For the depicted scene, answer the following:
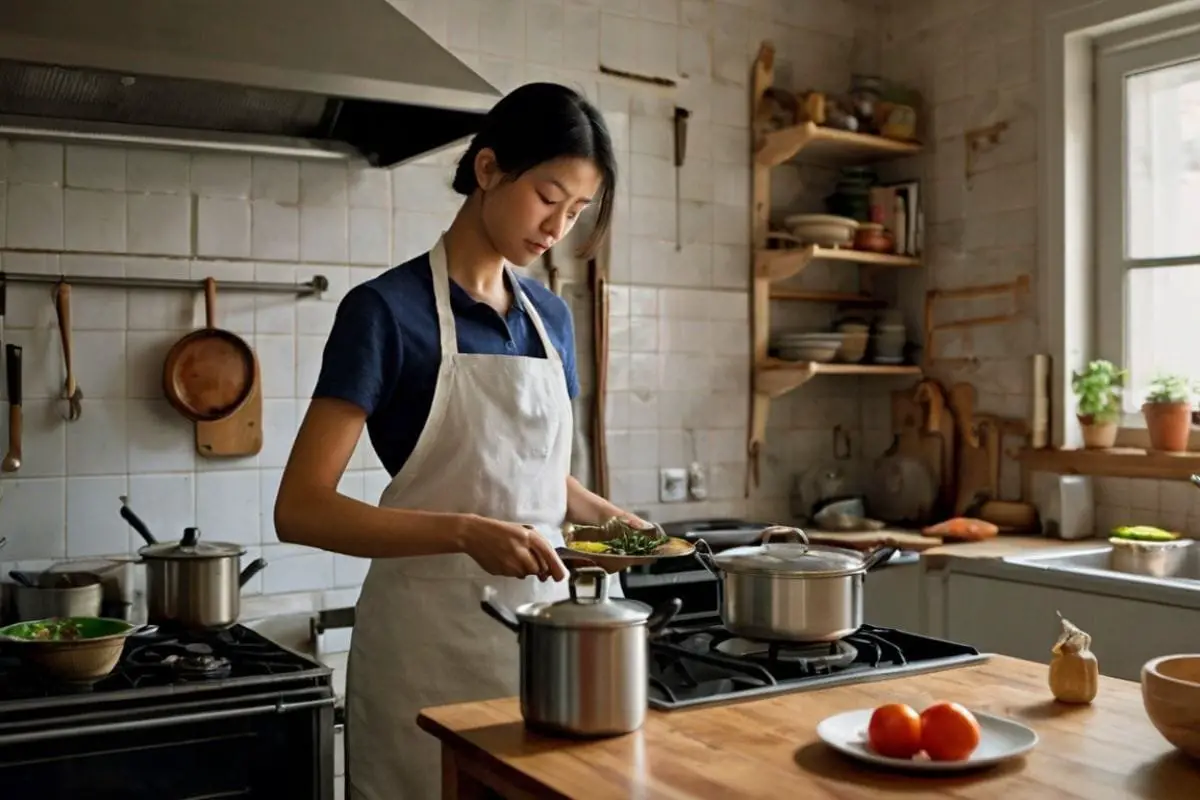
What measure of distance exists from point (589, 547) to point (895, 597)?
5.03 feet

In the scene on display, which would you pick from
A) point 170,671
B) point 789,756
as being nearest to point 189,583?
point 170,671

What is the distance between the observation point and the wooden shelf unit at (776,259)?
11.8ft

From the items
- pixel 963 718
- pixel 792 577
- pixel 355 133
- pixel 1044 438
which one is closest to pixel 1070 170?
pixel 1044 438

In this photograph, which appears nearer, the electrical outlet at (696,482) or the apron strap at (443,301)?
the apron strap at (443,301)

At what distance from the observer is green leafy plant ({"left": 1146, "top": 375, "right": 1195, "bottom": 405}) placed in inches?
124

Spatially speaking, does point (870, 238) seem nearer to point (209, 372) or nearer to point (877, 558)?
point (209, 372)

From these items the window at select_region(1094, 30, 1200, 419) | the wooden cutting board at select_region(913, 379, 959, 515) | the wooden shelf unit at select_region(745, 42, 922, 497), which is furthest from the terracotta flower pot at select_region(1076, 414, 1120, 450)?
the wooden shelf unit at select_region(745, 42, 922, 497)

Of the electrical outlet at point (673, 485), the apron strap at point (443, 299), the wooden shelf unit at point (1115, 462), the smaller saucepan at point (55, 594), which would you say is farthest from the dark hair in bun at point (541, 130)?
the wooden shelf unit at point (1115, 462)

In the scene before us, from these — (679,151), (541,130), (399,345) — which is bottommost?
(399,345)

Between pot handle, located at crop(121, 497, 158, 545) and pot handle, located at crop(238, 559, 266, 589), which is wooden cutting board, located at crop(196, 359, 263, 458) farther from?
pot handle, located at crop(238, 559, 266, 589)

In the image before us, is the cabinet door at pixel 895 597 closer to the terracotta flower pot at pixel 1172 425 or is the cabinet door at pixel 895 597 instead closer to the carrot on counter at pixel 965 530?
the carrot on counter at pixel 965 530

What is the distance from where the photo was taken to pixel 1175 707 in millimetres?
1268

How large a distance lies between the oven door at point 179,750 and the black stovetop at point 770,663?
72cm

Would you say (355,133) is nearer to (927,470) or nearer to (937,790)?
(927,470)
